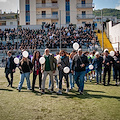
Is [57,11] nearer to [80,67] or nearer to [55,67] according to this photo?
[55,67]

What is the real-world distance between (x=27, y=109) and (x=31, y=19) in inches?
1686

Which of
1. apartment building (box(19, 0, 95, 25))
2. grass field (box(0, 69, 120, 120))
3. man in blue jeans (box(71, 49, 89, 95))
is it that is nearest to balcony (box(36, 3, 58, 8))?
apartment building (box(19, 0, 95, 25))

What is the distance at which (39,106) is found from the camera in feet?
18.4

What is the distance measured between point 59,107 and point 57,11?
43.5 meters

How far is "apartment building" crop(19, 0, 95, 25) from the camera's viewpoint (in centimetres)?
4500

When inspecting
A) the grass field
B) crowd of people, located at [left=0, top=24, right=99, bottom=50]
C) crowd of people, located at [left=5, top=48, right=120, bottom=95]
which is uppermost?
crowd of people, located at [left=0, top=24, right=99, bottom=50]

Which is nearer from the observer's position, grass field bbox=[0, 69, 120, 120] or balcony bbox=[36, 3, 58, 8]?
grass field bbox=[0, 69, 120, 120]

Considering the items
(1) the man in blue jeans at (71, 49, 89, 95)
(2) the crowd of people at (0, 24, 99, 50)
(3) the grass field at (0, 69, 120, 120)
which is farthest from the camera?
(2) the crowd of people at (0, 24, 99, 50)

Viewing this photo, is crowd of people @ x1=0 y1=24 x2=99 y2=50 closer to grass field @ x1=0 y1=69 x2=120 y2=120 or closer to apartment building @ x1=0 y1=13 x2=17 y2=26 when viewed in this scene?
grass field @ x1=0 y1=69 x2=120 y2=120

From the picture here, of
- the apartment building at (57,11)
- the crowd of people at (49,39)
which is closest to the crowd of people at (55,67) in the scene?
the crowd of people at (49,39)

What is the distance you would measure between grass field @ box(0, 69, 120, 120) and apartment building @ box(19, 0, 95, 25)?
40326 millimetres

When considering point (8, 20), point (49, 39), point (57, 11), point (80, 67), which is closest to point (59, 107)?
point (80, 67)

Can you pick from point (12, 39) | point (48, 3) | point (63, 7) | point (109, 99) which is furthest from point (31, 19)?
point (109, 99)

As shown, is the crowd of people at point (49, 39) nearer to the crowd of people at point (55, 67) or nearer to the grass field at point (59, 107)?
the crowd of people at point (55, 67)
